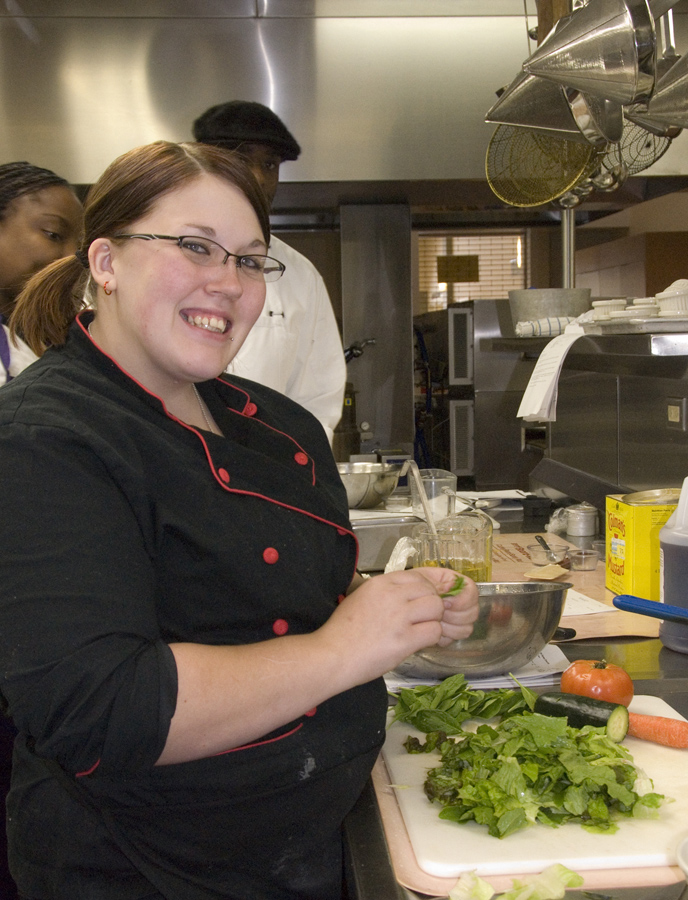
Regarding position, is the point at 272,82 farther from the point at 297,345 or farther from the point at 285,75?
the point at 297,345

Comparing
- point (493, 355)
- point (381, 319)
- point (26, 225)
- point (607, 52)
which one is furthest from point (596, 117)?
point (381, 319)

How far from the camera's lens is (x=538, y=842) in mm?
849

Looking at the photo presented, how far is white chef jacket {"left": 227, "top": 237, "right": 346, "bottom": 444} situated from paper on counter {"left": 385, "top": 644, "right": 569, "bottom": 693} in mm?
1536

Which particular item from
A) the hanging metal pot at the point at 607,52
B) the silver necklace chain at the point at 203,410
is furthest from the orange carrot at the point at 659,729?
the hanging metal pot at the point at 607,52

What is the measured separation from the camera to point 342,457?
4988 mm

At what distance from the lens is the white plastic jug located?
4.60 ft

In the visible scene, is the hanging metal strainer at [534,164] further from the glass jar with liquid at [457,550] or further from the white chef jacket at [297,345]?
the glass jar with liquid at [457,550]

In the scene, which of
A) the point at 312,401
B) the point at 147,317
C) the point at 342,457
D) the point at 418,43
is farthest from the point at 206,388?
the point at 342,457

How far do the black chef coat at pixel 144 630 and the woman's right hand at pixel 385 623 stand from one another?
93mm

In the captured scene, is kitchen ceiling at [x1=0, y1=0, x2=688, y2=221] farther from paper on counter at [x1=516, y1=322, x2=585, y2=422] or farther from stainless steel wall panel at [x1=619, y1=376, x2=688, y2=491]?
stainless steel wall panel at [x1=619, y1=376, x2=688, y2=491]

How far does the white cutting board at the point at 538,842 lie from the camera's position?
82 cm

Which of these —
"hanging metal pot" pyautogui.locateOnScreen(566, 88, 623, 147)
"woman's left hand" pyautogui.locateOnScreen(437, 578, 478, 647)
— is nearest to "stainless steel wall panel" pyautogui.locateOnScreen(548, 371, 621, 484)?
"hanging metal pot" pyautogui.locateOnScreen(566, 88, 623, 147)

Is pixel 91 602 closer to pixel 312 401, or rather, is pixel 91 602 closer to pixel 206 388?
pixel 206 388

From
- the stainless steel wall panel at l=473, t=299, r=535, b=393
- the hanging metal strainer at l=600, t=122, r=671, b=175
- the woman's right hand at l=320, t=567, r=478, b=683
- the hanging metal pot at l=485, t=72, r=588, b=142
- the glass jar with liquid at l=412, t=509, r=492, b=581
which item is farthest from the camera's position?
the stainless steel wall panel at l=473, t=299, r=535, b=393
